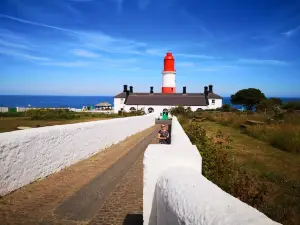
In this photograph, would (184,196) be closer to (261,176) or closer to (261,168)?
(261,176)

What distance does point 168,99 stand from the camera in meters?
51.8

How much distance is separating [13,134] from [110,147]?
236 inches

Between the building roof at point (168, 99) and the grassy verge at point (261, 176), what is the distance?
39.3 metres

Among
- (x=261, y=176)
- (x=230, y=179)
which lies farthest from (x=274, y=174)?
(x=230, y=179)

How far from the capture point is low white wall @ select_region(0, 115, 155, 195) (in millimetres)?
5414

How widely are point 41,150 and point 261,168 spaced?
258 inches

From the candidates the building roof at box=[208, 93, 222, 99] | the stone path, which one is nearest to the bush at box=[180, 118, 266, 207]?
the stone path

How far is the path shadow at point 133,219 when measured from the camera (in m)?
4.22

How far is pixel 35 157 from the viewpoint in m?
A: 6.23

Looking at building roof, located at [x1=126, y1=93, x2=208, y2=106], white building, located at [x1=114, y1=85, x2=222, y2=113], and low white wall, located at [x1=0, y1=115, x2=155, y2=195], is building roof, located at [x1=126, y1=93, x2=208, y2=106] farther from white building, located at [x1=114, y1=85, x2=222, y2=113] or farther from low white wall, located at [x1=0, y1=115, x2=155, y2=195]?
low white wall, located at [x1=0, y1=115, x2=155, y2=195]

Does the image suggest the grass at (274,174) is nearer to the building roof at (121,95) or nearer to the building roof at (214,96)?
the building roof at (214,96)

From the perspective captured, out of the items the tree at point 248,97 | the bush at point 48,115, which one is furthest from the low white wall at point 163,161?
the tree at point 248,97

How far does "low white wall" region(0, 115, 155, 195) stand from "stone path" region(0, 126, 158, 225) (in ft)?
0.80

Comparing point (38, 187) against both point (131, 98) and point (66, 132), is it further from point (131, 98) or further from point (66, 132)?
point (131, 98)
